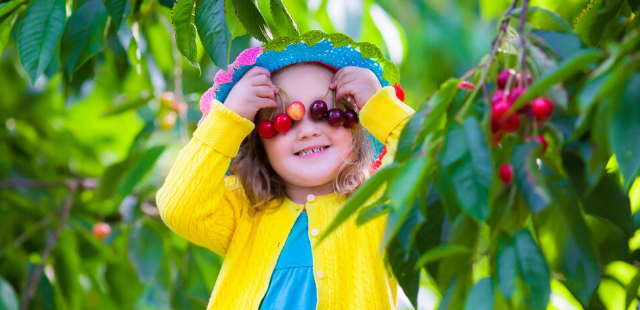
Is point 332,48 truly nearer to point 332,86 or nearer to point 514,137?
point 332,86

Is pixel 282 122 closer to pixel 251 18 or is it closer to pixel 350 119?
pixel 350 119

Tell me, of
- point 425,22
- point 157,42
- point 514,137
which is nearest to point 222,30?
point 514,137

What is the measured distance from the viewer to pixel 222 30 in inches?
46.2

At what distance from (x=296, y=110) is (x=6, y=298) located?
130 centimetres

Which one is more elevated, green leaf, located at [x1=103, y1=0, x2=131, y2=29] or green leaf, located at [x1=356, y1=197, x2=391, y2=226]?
green leaf, located at [x1=356, y1=197, x2=391, y2=226]

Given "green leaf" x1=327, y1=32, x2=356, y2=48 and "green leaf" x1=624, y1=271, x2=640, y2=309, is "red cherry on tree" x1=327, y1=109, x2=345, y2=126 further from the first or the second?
"green leaf" x1=624, y1=271, x2=640, y2=309

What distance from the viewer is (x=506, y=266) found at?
72 cm

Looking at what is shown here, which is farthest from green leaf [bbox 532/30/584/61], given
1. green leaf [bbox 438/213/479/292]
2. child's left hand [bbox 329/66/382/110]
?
child's left hand [bbox 329/66/382/110]

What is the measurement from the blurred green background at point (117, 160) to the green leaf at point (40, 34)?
0.10 metres

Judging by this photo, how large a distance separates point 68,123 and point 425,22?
2454mm

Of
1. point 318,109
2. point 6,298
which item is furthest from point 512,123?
point 6,298

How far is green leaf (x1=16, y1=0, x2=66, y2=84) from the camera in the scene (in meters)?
1.39

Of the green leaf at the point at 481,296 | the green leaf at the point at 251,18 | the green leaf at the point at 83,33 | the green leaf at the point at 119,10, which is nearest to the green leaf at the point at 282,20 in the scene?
the green leaf at the point at 251,18

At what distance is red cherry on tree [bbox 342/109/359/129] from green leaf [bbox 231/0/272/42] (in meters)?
0.35
